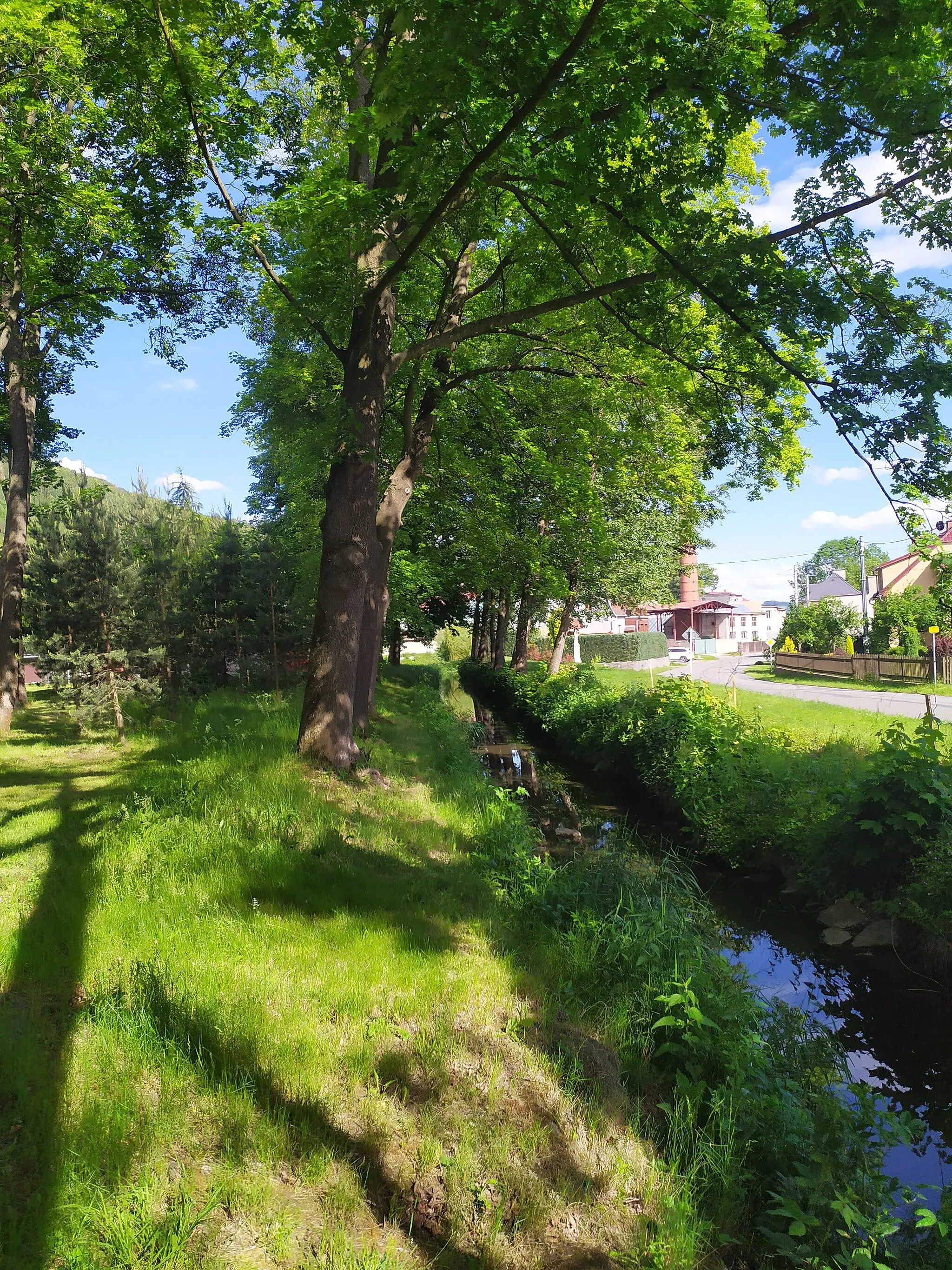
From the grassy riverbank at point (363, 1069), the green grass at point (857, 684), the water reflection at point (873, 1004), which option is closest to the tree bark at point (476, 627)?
the green grass at point (857, 684)

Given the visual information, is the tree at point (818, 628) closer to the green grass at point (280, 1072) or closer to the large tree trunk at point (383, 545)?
the large tree trunk at point (383, 545)

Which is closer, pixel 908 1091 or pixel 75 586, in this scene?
pixel 908 1091

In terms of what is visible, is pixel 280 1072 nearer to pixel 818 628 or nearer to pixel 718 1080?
pixel 718 1080

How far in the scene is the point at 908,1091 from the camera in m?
5.19

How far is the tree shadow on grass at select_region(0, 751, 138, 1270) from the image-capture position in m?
2.40

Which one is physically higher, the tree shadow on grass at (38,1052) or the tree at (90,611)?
the tree at (90,611)

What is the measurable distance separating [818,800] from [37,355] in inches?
586

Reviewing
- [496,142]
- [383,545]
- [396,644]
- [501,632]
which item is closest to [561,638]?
[501,632]

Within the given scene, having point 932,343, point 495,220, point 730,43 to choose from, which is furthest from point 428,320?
point 932,343

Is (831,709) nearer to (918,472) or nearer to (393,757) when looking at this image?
(393,757)

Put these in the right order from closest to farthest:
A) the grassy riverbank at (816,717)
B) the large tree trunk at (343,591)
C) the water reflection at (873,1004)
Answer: the water reflection at (873,1004) → the large tree trunk at (343,591) → the grassy riverbank at (816,717)

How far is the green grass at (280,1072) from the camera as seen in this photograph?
8.56 ft

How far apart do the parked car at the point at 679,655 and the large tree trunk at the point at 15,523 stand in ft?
73.9

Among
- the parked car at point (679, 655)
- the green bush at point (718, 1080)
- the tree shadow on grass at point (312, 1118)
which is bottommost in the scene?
the green bush at point (718, 1080)
